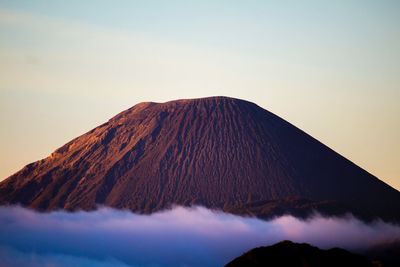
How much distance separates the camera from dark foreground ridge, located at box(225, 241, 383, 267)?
12775 centimetres

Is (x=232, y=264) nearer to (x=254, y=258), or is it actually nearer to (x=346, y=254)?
(x=254, y=258)

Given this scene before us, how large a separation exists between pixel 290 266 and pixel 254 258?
13.9 ft

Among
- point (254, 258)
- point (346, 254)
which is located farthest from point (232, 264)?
point (346, 254)

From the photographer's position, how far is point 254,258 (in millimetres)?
128000

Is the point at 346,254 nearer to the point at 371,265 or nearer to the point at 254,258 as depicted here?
the point at 371,265

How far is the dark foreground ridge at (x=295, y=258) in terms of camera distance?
127750mm

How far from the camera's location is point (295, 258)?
129 m

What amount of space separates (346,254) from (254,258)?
38.5ft

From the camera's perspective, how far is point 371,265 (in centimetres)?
12950

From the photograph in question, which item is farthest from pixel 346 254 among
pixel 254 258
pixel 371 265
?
pixel 254 258

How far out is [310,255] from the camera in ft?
427

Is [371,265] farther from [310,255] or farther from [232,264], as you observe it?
[232,264]

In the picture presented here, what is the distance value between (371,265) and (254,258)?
1385 centimetres
